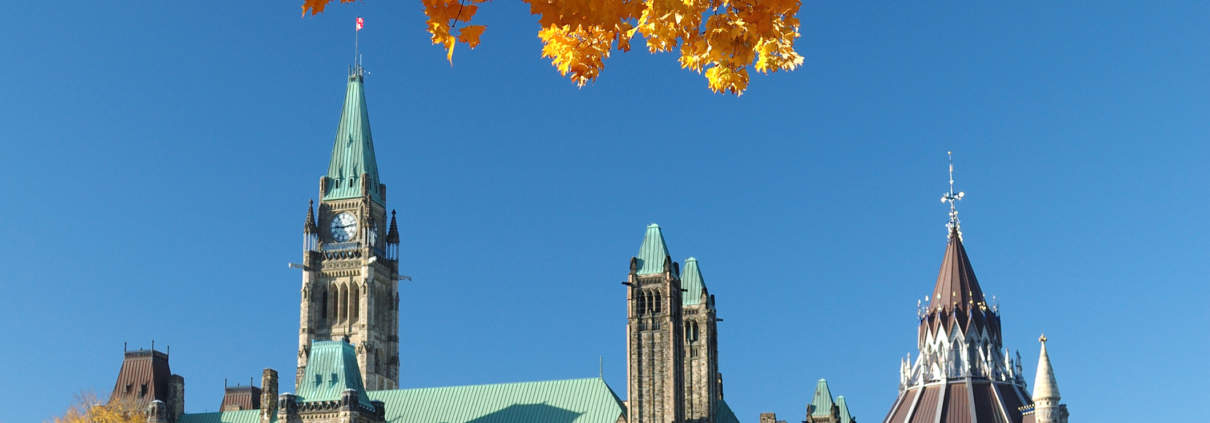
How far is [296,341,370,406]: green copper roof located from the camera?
314 ft

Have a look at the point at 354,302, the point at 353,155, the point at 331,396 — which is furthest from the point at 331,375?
the point at 353,155

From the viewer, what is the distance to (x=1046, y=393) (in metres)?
77.9

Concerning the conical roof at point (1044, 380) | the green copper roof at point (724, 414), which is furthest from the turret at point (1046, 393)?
the green copper roof at point (724, 414)

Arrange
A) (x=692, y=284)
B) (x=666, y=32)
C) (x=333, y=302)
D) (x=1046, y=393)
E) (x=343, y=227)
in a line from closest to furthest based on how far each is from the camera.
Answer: (x=666, y=32) → (x=1046, y=393) → (x=692, y=284) → (x=333, y=302) → (x=343, y=227)

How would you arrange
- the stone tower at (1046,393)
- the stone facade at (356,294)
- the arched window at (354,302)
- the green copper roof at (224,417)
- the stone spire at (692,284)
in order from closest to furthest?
the stone tower at (1046,393) → the stone spire at (692,284) → the green copper roof at (224,417) → the stone facade at (356,294) → the arched window at (354,302)

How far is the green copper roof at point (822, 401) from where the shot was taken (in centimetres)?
11069

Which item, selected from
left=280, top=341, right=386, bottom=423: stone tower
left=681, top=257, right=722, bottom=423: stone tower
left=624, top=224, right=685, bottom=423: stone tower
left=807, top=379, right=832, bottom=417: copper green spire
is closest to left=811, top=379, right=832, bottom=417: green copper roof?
left=807, top=379, right=832, bottom=417: copper green spire

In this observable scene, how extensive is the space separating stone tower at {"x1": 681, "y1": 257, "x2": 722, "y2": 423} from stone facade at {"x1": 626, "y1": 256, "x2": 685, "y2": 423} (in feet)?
4.72

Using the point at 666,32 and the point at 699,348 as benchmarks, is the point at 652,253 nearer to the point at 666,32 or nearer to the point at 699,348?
the point at 699,348

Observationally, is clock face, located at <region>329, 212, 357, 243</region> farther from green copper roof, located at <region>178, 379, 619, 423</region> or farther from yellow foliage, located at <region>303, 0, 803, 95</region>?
yellow foliage, located at <region>303, 0, 803, 95</region>

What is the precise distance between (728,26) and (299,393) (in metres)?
86.3

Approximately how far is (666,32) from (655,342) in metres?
82.3

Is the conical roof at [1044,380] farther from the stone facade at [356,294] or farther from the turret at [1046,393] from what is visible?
the stone facade at [356,294]

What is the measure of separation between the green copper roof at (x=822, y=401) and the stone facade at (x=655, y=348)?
18.4 metres
